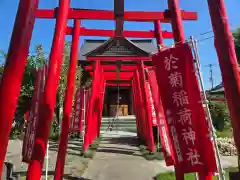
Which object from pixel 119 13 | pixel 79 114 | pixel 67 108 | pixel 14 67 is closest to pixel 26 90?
pixel 79 114

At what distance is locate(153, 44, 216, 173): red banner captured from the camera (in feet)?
10.4

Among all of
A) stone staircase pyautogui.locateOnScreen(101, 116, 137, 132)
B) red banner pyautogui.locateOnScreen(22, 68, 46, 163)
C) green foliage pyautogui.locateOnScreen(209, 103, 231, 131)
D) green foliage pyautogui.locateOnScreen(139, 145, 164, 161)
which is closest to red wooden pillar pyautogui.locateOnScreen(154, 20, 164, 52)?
red banner pyautogui.locateOnScreen(22, 68, 46, 163)

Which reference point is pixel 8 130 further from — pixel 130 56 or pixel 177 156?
pixel 130 56

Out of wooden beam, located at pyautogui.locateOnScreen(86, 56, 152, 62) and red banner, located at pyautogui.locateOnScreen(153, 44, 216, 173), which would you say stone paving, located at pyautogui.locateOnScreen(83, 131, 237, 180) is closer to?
wooden beam, located at pyautogui.locateOnScreen(86, 56, 152, 62)

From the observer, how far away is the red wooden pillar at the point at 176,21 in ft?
14.5

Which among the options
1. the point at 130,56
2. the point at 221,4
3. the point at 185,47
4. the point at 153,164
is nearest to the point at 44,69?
the point at 185,47

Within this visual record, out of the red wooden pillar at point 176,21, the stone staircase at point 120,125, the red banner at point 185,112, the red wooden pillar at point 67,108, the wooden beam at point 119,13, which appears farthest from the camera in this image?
the stone staircase at point 120,125

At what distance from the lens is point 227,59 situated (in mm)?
2719

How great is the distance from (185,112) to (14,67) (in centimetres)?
210

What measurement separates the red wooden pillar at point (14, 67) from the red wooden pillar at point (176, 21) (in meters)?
2.29

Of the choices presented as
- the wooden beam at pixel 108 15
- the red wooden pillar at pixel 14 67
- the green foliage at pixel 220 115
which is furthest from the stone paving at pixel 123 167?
the green foliage at pixel 220 115

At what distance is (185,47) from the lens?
11.2 ft

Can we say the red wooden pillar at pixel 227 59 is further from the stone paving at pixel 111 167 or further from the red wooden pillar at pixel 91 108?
the red wooden pillar at pixel 91 108

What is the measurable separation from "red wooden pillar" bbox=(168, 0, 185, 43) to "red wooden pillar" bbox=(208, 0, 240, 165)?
144 centimetres
